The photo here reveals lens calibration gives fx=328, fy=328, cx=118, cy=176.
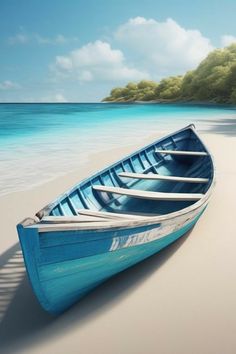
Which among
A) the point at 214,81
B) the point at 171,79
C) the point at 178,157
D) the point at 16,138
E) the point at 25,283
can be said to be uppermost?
the point at 171,79

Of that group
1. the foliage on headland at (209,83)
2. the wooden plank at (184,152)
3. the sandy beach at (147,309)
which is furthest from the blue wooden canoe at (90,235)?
the foliage on headland at (209,83)

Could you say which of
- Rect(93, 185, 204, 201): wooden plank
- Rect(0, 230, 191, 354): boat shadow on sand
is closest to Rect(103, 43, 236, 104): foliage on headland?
Rect(93, 185, 204, 201): wooden plank

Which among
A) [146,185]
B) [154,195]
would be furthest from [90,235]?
[146,185]

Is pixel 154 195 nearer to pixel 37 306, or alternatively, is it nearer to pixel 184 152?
pixel 37 306

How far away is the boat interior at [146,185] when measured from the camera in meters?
4.92

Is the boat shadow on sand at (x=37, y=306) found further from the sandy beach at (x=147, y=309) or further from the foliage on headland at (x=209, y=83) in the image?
the foliage on headland at (x=209, y=83)

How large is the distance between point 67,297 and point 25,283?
3.25 feet

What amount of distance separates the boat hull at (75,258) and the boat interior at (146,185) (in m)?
0.41

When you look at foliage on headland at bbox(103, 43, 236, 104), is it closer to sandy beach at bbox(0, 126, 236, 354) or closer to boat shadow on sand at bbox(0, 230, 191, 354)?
sandy beach at bbox(0, 126, 236, 354)

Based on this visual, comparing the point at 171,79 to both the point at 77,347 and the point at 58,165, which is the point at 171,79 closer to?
the point at 58,165

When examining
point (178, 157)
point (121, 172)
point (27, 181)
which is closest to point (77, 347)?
point (121, 172)

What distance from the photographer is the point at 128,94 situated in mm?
122375

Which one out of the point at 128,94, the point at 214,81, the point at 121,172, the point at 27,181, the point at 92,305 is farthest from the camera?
the point at 128,94

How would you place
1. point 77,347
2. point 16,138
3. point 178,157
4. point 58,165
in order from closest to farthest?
point 77,347 → point 178,157 → point 58,165 → point 16,138
